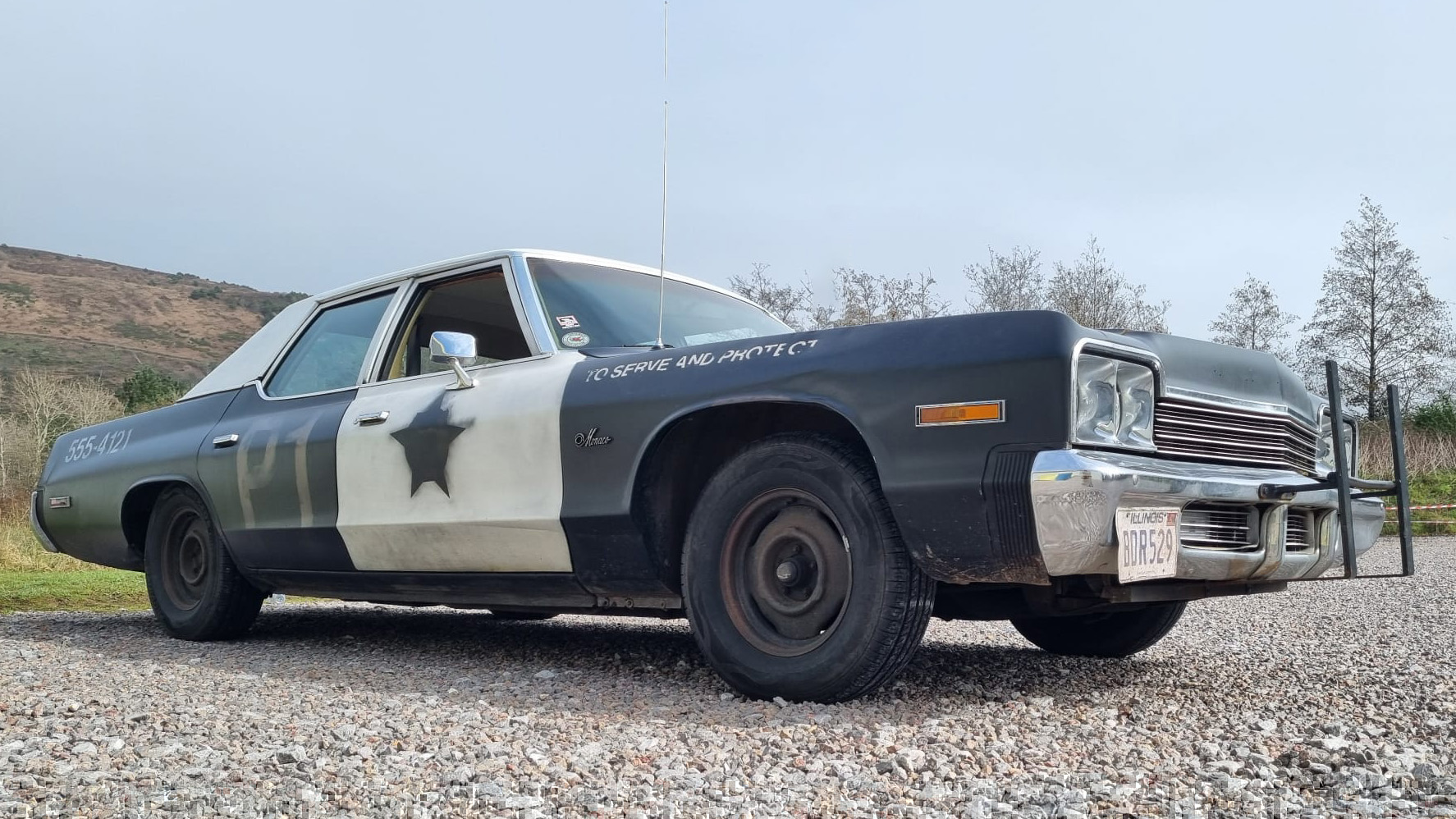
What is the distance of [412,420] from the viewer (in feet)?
14.0

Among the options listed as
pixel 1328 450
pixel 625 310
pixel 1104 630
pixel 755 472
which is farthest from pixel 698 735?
pixel 1328 450

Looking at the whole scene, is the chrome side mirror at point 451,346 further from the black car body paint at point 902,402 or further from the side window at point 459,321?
the black car body paint at point 902,402

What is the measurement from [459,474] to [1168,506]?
2.38m

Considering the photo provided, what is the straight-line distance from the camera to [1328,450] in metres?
3.91

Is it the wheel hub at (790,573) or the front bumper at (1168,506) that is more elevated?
the front bumper at (1168,506)

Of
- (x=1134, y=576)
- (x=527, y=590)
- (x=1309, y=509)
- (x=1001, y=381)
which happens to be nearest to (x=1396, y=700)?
(x=1309, y=509)

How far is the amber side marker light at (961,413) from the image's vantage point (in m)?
2.85

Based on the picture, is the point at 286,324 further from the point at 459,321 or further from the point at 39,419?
the point at 39,419

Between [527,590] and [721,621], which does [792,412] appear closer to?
[721,621]

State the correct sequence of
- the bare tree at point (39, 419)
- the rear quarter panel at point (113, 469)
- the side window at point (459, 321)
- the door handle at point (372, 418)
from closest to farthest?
the door handle at point (372, 418)
the side window at point (459, 321)
the rear quarter panel at point (113, 469)
the bare tree at point (39, 419)

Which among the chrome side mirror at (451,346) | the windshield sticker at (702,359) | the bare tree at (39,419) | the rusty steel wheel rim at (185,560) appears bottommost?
the rusty steel wheel rim at (185,560)

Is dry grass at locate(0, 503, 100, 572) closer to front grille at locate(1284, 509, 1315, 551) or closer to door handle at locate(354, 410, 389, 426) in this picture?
door handle at locate(354, 410, 389, 426)

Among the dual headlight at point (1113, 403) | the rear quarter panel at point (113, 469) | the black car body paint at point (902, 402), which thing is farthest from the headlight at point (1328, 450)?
the rear quarter panel at point (113, 469)

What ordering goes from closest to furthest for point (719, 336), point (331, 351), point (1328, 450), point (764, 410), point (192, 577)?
point (764, 410)
point (1328, 450)
point (719, 336)
point (331, 351)
point (192, 577)
